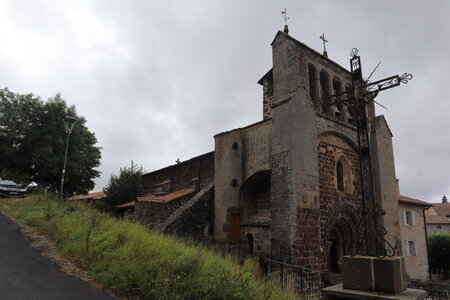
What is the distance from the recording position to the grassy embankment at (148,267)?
4691 mm

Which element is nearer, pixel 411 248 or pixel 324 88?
pixel 324 88

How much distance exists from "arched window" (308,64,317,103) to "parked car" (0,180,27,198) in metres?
17.9

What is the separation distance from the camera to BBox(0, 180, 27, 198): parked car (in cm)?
1661

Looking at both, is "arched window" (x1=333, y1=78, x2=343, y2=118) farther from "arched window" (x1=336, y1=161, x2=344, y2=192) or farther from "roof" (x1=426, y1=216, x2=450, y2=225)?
"roof" (x1=426, y1=216, x2=450, y2=225)

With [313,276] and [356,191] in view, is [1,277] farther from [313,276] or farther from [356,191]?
[356,191]

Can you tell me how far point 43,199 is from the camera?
13258 mm

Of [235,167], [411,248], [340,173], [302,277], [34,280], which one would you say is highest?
[235,167]

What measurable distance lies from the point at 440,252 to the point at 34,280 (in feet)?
111

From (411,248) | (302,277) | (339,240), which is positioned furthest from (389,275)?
(411,248)

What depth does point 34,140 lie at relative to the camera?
20.4 m

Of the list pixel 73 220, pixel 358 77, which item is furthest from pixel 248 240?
pixel 358 77

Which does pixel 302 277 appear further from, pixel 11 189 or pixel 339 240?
pixel 11 189

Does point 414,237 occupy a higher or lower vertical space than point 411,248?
higher

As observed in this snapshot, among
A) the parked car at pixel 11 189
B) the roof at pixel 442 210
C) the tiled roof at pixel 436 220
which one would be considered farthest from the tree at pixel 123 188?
the roof at pixel 442 210
